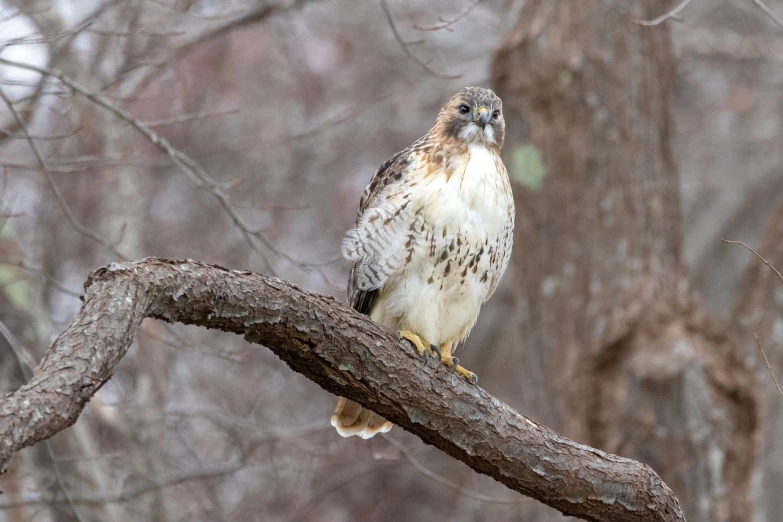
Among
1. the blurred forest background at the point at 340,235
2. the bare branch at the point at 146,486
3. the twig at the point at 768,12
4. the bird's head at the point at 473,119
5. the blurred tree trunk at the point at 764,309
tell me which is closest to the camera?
the twig at the point at 768,12

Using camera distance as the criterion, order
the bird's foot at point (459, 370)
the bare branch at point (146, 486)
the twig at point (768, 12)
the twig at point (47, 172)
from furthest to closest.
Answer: the bare branch at point (146, 486), the bird's foot at point (459, 370), the twig at point (47, 172), the twig at point (768, 12)

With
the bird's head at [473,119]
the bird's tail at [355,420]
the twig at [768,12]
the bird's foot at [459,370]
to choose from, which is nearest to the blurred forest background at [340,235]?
the bird's head at [473,119]

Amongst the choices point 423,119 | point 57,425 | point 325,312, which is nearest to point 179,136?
point 423,119

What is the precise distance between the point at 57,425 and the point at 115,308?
363 millimetres

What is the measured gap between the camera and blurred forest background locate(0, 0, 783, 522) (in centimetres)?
532

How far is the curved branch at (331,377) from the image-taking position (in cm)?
232

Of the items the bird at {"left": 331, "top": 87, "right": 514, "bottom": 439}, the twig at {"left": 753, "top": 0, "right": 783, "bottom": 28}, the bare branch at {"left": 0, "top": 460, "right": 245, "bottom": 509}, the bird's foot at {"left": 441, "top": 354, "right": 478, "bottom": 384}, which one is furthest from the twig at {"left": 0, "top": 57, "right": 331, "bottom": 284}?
the twig at {"left": 753, "top": 0, "right": 783, "bottom": 28}

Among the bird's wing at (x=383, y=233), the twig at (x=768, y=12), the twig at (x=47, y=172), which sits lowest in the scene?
the twig at (x=47, y=172)

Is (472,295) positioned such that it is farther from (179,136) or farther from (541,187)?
(179,136)

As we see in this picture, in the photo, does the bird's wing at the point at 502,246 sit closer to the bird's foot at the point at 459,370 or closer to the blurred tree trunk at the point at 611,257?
the bird's foot at the point at 459,370

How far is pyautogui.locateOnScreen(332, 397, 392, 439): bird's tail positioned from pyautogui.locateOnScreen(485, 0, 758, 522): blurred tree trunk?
1.80 m

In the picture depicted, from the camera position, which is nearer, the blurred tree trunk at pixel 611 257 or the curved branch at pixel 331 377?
the curved branch at pixel 331 377

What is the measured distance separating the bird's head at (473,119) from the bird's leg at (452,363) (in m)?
0.86

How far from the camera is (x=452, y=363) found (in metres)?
4.03
